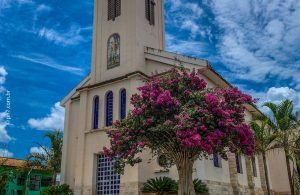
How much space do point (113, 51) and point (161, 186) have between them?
37.3 feet

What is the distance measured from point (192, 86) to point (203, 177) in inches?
283

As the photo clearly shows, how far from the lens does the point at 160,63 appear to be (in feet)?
81.0

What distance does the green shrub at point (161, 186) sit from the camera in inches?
785

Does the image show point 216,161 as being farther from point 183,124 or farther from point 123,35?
point 123,35

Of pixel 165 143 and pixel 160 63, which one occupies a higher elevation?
pixel 160 63

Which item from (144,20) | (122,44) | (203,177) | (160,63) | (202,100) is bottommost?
(203,177)

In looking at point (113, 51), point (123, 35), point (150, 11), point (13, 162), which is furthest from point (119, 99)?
point (13, 162)

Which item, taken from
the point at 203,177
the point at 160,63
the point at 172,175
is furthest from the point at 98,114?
the point at 203,177

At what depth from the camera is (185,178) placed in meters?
15.4

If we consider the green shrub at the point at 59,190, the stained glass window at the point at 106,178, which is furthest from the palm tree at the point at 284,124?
the green shrub at the point at 59,190

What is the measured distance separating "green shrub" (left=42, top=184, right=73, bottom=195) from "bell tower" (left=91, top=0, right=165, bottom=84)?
8.10m

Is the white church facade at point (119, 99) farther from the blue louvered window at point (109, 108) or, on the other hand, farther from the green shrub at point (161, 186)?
the green shrub at point (161, 186)

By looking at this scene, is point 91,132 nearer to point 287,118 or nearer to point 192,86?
point 192,86

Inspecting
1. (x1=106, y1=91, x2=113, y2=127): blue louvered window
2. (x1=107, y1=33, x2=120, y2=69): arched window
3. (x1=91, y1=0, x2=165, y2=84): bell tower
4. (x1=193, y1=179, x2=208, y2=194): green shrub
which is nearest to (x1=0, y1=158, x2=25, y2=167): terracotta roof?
(x1=91, y1=0, x2=165, y2=84): bell tower
